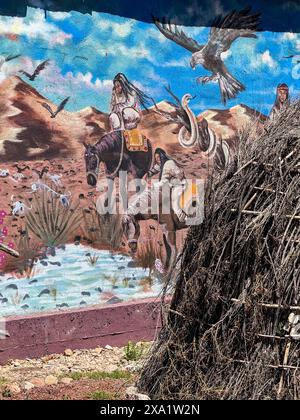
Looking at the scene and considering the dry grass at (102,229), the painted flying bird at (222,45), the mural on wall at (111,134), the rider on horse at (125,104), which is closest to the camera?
the mural on wall at (111,134)

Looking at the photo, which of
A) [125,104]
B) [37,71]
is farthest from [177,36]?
[37,71]

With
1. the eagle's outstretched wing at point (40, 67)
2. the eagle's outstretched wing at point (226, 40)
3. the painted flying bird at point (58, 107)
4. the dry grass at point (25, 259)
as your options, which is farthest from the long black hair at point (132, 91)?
the dry grass at point (25, 259)

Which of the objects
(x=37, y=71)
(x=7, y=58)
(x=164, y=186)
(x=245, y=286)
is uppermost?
(x=7, y=58)

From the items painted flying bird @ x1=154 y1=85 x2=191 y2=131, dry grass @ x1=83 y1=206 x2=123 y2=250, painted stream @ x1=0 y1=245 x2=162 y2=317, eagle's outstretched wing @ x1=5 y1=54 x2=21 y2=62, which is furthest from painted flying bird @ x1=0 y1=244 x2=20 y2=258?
painted flying bird @ x1=154 y1=85 x2=191 y2=131

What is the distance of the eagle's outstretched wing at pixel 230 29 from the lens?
943cm

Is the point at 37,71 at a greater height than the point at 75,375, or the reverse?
the point at 37,71

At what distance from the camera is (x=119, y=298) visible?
28.6ft

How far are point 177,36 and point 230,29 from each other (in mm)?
798

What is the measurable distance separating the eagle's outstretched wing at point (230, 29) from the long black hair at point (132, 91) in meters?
1.09

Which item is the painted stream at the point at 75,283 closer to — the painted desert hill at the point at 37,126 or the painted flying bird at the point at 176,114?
the painted desert hill at the point at 37,126

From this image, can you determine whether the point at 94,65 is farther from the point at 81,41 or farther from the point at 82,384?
the point at 82,384

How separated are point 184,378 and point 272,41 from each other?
549 centimetres

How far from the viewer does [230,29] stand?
9547 mm

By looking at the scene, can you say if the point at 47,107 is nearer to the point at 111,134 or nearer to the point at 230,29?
the point at 111,134
